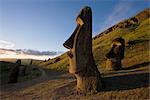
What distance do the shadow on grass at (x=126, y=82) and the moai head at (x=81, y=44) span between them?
2448 millimetres

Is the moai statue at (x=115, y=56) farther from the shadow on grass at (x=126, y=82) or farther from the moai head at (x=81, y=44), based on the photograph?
the moai head at (x=81, y=44)

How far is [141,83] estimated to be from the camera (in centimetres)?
2220

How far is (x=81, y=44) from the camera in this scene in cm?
2205

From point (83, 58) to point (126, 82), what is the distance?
4.27 metres

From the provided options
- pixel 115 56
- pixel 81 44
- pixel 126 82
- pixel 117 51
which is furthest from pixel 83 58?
pixel 117 51

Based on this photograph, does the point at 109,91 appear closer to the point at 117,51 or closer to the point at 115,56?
the point at 115,56

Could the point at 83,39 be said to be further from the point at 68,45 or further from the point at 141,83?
the point at 141,83

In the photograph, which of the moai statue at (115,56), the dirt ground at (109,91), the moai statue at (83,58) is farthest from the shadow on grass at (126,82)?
the moai statue at (115,56)

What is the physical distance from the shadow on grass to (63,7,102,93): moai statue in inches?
47.5

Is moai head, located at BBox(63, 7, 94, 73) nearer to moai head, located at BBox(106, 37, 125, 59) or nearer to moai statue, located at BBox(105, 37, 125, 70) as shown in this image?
moai statue, located at BBox(105, 37, 125, 70)

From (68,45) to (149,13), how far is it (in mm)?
96341

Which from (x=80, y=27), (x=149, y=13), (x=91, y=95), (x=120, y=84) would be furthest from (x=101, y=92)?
(x=149, y=13)

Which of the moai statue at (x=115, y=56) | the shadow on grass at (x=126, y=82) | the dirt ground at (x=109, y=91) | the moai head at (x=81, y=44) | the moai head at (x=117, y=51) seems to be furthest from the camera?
the moai head at (x=117, y=51)

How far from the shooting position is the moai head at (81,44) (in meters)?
21.8
